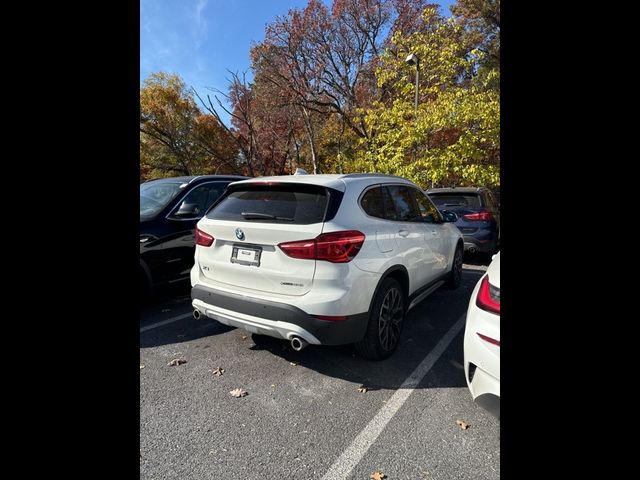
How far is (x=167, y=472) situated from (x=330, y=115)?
2290 cm

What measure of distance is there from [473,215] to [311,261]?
220 inches

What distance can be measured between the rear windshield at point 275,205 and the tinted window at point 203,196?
1.69 meters

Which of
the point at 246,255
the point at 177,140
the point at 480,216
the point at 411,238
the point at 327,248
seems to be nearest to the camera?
the point at 327,248

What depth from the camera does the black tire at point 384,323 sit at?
3158 millimetres

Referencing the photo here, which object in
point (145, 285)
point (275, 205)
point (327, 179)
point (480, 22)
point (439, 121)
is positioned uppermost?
point (480, 22)

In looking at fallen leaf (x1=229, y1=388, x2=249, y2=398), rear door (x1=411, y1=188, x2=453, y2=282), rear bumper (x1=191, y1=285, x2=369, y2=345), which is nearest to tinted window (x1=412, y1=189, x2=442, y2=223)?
rear door (x1=411, y1=188, x2=453, y2=282)

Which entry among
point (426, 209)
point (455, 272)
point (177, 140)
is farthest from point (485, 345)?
point (177, 140)

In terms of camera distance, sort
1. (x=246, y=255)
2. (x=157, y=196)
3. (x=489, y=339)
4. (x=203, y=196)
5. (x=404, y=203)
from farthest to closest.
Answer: (x=203, y=196) < (x=157, y=196) < (x=404, y=203) < (x=246, y=255) < (x=489, y=339)

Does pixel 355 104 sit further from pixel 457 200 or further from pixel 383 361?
pixel 383 361

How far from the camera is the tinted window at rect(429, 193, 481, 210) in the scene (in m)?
7.51

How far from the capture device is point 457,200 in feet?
25.3
